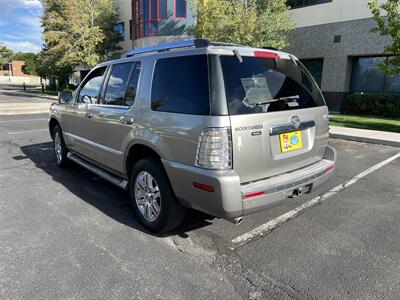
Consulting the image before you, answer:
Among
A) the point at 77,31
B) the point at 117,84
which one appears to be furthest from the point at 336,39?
the point at 77,31

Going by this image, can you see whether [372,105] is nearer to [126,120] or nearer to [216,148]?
[126,120]

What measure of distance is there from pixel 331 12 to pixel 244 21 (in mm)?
5578

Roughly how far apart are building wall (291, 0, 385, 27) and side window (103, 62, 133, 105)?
49.1 feet

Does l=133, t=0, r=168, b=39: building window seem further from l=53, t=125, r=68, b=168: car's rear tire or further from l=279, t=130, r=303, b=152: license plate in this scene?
l=279, t=130, r=303, b=152: license plate

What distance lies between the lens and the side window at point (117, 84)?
3.97 metres

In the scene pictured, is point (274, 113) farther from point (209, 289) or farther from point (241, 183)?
point (209, 289)

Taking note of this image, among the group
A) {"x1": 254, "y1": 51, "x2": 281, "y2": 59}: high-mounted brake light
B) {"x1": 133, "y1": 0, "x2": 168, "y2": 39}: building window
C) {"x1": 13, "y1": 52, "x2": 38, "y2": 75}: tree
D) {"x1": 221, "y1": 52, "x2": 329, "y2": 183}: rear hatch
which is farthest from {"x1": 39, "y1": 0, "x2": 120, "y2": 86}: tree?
{"x1": 13, "y1": 52, "x2": 38, "y2": 75}: tree

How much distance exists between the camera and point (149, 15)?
24922 millimetres

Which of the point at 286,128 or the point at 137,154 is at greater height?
the point at 286,128

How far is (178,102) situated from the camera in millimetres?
3129

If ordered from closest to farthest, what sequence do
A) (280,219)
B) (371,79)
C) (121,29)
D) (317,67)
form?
(280,219), (371,79), (317,67), (121,29)

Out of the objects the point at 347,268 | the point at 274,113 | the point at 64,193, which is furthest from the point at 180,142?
the point at 64,193

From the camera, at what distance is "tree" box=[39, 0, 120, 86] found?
23.8 meters

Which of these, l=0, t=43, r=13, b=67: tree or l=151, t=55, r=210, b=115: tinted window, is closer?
l=151, t=55, r=210, b=115: tinted window
